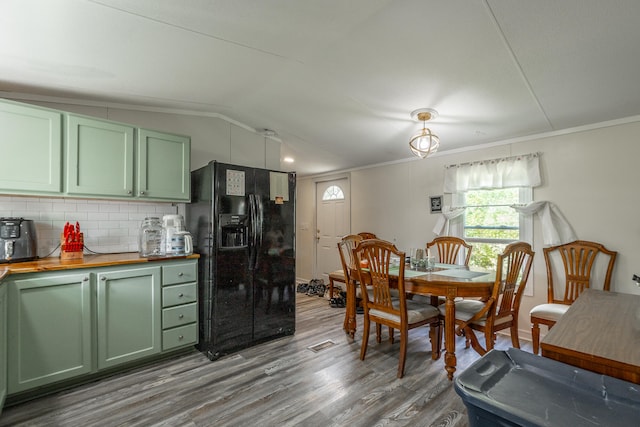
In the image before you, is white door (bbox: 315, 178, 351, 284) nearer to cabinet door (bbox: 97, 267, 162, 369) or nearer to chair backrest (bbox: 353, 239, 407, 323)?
chair backrest (bbox: 353, 239, 407, 323)

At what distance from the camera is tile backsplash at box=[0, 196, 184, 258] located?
2432mm

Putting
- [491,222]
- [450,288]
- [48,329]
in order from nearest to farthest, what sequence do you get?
[48,329], [450,288], [491,222]

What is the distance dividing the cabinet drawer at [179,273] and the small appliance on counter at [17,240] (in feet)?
3.05

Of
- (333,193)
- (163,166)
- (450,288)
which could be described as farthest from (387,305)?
(333,193)

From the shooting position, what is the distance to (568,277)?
2875 millimetres

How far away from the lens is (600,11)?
155 centimetres

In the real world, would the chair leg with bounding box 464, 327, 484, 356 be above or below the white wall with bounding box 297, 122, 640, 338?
below

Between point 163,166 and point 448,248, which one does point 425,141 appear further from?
point 163,166

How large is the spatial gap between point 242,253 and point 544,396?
240cm

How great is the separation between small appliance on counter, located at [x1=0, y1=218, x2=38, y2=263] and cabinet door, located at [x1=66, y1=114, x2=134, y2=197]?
1.29 ft

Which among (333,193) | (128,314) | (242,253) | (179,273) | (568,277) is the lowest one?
(128,314)

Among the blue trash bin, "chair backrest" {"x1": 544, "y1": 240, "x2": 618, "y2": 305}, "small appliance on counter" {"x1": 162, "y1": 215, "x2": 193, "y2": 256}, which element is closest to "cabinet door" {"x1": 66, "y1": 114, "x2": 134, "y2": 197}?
"small appliance on counter" {"x1": 162, "y1": 215, "x2": 193, "y2": 256}

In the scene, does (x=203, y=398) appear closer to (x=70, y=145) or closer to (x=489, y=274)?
(x=70, y=145)

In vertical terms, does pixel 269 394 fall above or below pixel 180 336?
below
